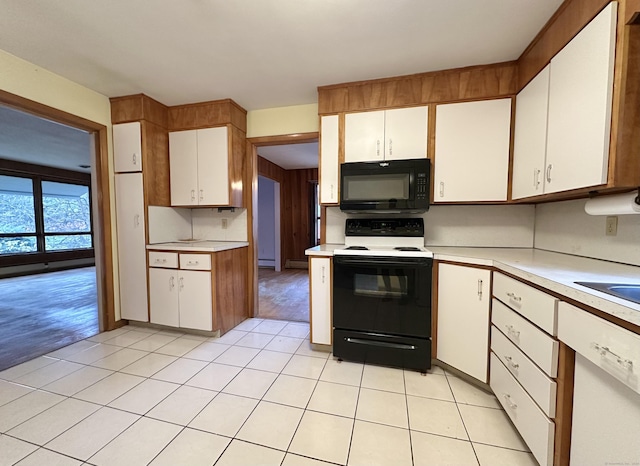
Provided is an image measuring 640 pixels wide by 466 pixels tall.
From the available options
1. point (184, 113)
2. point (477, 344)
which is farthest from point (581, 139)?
point (184, 113)

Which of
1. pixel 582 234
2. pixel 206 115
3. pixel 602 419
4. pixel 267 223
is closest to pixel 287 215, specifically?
pixel 267 223

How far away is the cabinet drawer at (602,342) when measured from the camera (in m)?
0.75

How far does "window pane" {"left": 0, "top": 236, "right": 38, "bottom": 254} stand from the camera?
18.0ft

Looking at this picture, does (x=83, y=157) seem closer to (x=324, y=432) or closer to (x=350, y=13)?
(x=350, y=13)

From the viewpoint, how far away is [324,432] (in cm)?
142

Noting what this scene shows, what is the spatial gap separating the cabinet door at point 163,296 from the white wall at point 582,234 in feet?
10.8

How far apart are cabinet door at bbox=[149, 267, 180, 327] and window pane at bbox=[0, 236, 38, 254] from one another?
217 inches

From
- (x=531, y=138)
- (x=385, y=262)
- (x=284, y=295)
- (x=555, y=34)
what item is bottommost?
(x=284, y=295)

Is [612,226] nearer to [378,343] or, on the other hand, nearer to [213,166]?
[378,343]

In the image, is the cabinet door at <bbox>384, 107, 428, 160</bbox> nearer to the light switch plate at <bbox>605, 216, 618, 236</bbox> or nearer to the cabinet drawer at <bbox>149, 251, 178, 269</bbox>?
the light switch plate at <bbox>605, 216, 618, 236</bbox>

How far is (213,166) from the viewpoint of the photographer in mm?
2822

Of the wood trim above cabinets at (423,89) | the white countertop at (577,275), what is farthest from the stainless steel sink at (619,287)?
the wood trim above cabinets at (423,89)

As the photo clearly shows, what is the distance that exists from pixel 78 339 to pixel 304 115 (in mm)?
3170

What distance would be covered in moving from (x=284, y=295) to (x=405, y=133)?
2.94 m
